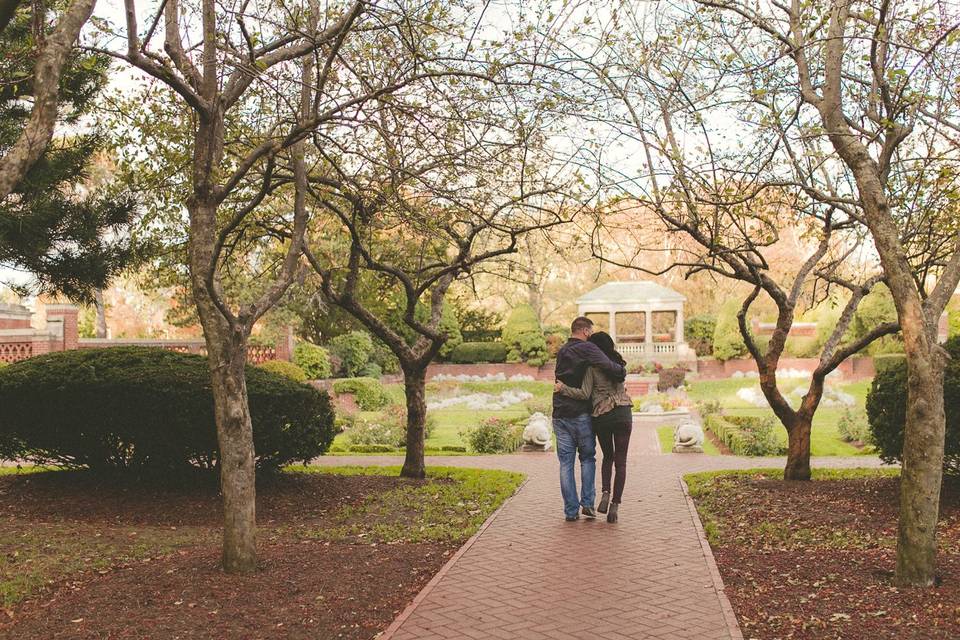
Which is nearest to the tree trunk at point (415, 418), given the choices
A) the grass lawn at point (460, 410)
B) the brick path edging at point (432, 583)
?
the brick path edging at point (432, 583)

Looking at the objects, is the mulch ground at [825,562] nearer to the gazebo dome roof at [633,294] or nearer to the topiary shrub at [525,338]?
the topiary shrub at [525,338]

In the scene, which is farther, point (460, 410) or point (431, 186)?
point (460, 410)

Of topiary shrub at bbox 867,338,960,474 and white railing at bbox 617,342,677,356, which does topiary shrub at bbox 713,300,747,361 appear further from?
topiary shrub at bbox 867,338,960,474

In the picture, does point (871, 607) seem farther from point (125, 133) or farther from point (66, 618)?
point (125, 133)

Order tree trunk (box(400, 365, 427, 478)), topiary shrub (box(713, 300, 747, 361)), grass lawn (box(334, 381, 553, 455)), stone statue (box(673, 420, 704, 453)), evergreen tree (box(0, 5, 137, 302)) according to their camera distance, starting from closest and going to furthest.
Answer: evergreen tree (box(0, 5, 137, 302)) < tree trunk (box(400, 365, 427, 478)) < stone statue (box(673, 420, 704, 453)) < grass lawn (box(334, 381, 553, 455)) < topiary shrub (box(713, 300, 747, 361))

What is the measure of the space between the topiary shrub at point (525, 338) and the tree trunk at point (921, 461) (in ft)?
95.9

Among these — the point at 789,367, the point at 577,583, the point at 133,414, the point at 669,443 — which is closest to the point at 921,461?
the point at 577,583

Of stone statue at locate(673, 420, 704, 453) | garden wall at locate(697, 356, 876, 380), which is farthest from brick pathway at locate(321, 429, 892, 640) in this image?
garden wall at locate(697, 356, 876, 380)

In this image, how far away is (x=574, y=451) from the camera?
8227 mm

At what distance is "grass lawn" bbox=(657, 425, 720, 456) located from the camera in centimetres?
1630

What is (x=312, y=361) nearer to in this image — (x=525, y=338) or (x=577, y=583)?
(x=525, y=338)

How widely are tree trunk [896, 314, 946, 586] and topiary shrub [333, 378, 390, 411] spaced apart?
19.4 meters

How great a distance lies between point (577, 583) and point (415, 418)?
5.18 meters

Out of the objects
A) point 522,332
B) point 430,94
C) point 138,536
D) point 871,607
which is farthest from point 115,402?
point 522,332
